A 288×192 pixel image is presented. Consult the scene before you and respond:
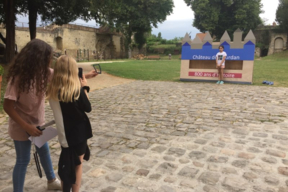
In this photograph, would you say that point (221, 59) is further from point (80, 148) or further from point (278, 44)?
point (278, 44)

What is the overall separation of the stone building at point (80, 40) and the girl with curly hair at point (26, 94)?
34.7m

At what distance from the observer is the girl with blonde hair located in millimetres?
2094

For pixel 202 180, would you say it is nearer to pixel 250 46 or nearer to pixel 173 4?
pixel 250 46

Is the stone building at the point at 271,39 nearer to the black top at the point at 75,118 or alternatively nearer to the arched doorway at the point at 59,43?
the arched doorway at the point at 59,43

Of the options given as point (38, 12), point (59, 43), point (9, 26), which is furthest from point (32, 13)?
point (59, 43)

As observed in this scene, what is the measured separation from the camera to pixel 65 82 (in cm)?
210

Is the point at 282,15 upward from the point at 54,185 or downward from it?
upward

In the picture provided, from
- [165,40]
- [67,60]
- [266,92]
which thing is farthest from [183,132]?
[165,40]

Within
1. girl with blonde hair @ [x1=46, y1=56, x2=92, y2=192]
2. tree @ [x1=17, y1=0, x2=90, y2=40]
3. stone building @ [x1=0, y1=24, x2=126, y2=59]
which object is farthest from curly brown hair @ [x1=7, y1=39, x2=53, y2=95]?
stone building @ [x1=0, y1=24, x2=126, y2=59]

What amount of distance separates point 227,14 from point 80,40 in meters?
26.8

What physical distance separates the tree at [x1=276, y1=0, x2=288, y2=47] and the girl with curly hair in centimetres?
4870

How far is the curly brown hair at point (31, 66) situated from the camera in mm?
2102

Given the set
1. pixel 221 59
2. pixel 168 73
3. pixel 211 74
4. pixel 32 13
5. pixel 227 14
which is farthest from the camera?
pixel 227 14

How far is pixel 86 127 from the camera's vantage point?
2236mm
